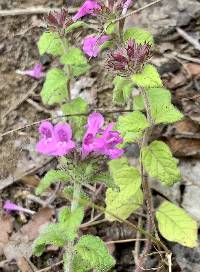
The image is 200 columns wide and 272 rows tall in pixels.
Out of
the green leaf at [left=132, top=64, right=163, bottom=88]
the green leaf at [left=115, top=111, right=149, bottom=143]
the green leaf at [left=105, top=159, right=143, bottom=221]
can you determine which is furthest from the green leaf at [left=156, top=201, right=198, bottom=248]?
the green leaf at [left=132, top=64, right=163, bottom=88]

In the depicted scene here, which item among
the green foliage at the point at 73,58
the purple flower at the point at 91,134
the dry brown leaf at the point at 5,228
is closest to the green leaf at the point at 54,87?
the green foliage at the point at 73,58

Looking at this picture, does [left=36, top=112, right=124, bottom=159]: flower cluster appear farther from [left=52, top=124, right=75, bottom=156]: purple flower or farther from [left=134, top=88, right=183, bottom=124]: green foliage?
[left=134, top=88, right=183, bottom=124]: green foliage

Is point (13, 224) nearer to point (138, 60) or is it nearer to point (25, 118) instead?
point (25, 118)

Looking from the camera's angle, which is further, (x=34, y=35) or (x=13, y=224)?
(x=34, y=35)

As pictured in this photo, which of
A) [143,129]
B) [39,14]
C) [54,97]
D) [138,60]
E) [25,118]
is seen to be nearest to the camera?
[138,60]

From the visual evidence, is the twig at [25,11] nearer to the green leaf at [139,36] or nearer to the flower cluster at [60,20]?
the flower cluster at [60,20]

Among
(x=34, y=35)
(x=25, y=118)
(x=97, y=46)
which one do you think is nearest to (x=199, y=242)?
(x=97, y=46)
